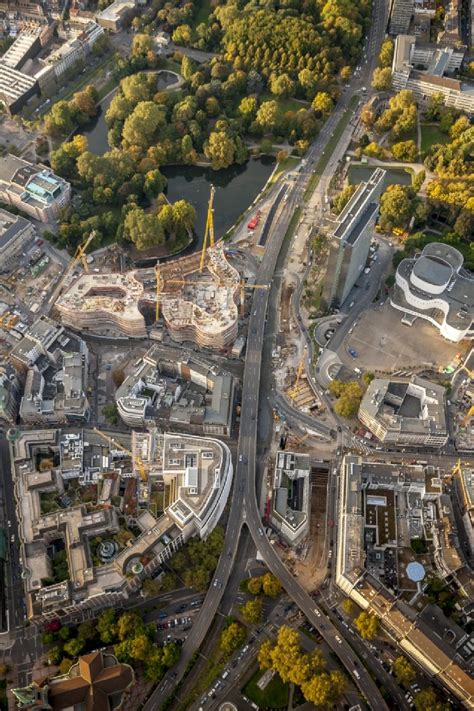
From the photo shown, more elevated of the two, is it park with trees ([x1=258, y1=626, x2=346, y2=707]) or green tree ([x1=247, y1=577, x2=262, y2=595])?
green tree ([x1=247, y1=577, x2=262, y2=595])

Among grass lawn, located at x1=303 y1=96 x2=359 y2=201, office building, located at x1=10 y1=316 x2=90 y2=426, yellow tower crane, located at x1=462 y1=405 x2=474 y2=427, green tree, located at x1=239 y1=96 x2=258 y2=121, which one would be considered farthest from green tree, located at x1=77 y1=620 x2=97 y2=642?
green tree, located at x1=239 y1=96 x2=258 y2=121

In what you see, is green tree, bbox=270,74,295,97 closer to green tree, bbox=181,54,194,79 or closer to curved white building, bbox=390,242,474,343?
green tree, bbox=181,54,194,79

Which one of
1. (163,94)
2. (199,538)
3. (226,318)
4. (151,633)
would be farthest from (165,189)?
(151,633)

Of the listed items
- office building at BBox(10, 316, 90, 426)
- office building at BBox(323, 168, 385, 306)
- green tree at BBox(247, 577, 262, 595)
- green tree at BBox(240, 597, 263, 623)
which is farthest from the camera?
office building at BBox(323, 168, 385, 306)

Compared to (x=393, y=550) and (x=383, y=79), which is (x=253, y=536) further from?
(x=383, y=79)

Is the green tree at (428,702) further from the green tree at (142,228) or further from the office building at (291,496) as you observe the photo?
the green tree at (142,228)

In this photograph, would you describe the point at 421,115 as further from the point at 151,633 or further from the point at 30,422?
the point at 151,633

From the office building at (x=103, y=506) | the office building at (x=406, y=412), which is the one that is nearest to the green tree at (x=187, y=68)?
the office building at (x=406, y=412)

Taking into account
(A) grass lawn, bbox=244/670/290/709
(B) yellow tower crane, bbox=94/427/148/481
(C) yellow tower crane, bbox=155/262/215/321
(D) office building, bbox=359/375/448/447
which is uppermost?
(C) yellow tower crane, bbox=155/262/215/321
